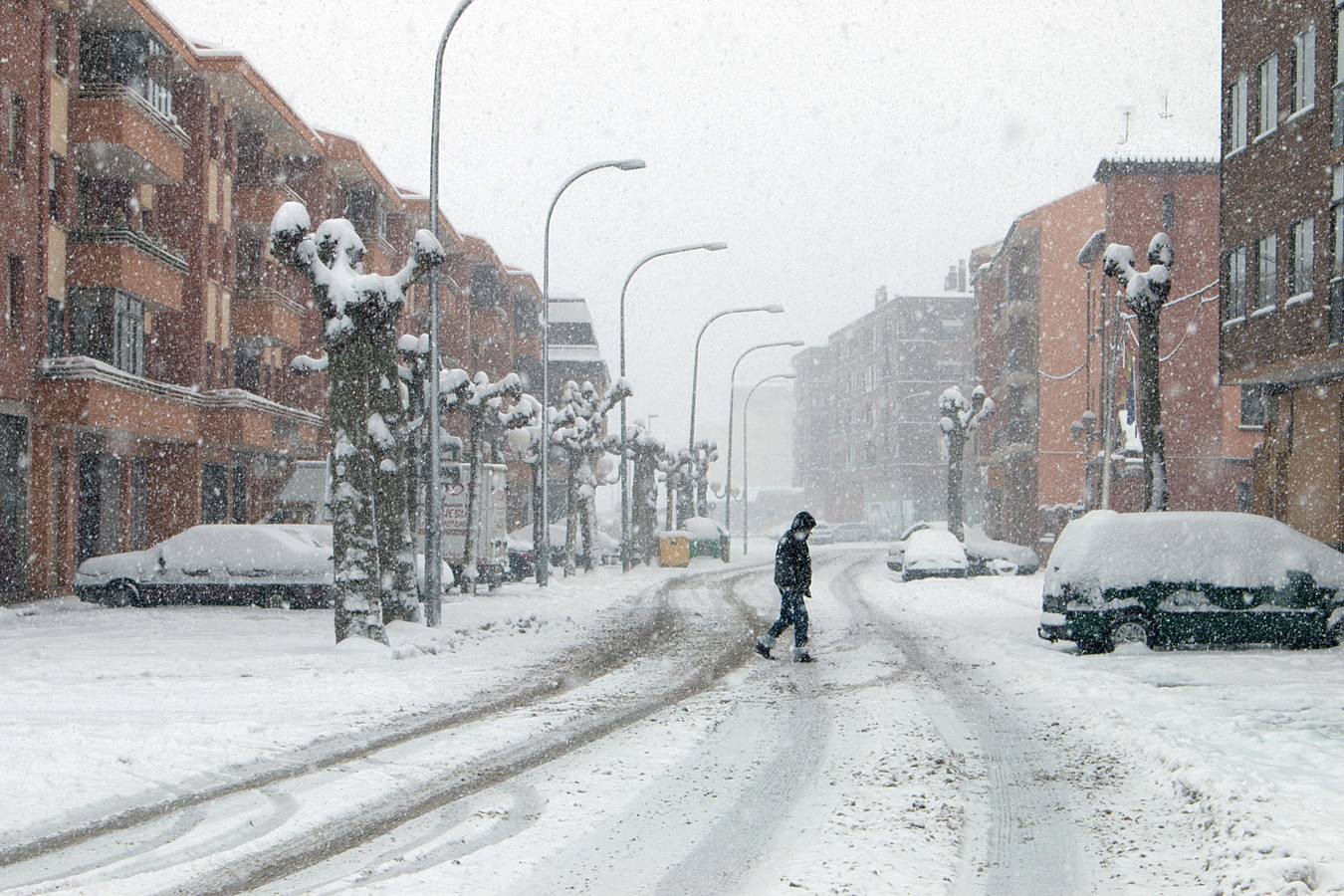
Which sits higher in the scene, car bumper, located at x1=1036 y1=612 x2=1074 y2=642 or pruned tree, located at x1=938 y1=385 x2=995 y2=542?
pruned tree, located at x1=938 y1=385 x2=995 y2=542

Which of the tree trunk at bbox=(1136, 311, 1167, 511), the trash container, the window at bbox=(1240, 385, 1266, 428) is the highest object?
the window at bbox=(1240, 385, 1266, 428)

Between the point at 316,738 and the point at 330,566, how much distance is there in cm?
1261

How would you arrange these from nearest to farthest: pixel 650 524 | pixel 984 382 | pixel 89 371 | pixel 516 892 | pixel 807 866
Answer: pixel 516 892 < pixel 807 866 < pixel 89 371 < pixel 650 524 < pixel 984 382

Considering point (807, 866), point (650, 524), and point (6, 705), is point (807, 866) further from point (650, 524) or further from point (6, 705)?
point (650, 524)

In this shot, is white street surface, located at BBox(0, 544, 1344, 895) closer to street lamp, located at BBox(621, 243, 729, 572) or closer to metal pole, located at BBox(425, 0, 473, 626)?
metal pole, located at BBox(425, 0, 473, 626)

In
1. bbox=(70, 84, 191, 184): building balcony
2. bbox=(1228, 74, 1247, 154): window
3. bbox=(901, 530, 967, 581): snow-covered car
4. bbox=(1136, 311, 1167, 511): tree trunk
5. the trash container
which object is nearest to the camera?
bbox=(1136, 311, 1167, 511): tree trunk

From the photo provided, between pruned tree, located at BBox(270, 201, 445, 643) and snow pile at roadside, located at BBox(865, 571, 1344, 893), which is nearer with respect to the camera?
snow pile at roadside, located at BBox(865, 571, 1344, 893)

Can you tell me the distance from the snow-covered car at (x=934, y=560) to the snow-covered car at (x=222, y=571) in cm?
1563

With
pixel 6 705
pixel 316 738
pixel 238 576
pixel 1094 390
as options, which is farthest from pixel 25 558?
pixel 1094 390

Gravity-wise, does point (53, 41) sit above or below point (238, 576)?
above

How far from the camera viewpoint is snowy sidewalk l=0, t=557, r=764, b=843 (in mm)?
7840

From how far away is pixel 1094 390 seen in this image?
48188mm

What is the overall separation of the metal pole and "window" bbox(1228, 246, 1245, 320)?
15414 mm

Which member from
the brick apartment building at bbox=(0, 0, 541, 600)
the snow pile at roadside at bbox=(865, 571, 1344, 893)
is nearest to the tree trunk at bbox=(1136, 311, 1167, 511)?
the snow pile at roadside at bbox=(865, 571, 1344, 893)
